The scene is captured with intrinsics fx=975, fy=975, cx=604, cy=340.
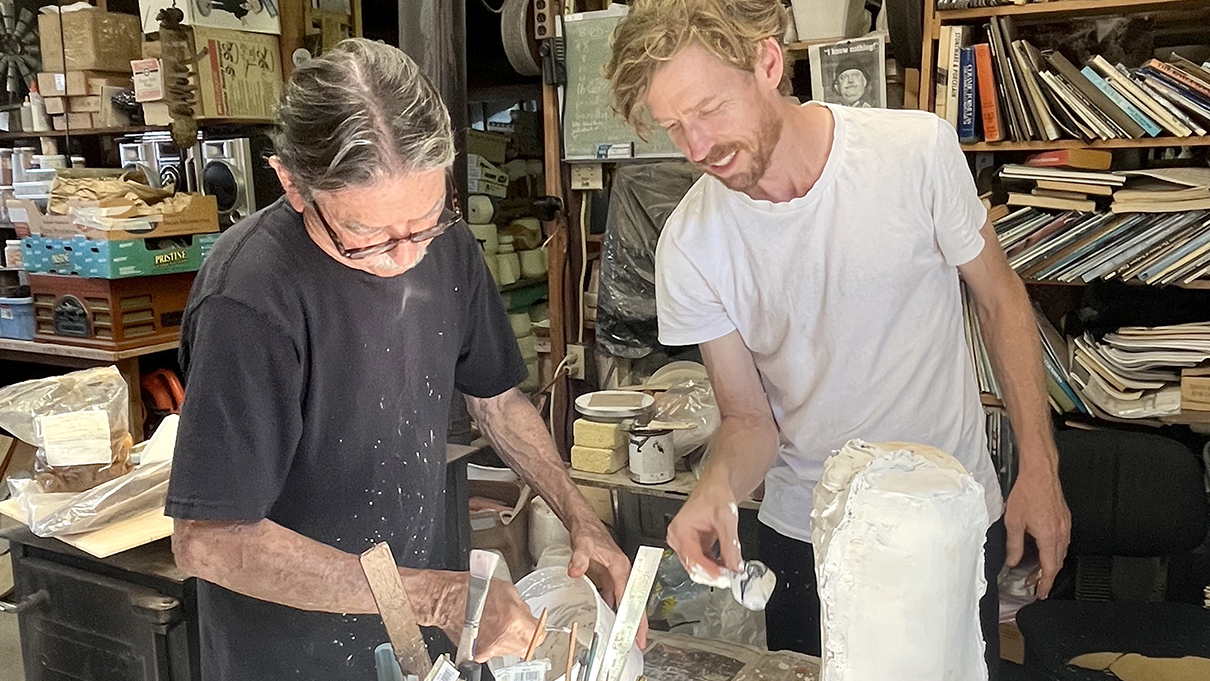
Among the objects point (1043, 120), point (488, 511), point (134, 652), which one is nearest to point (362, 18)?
point (488, 511)

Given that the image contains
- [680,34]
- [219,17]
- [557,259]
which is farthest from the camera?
[219,17]

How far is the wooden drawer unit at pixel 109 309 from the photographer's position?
3.44 meters

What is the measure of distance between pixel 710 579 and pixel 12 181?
163 inches

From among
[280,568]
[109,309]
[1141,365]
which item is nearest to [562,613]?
[280,568]

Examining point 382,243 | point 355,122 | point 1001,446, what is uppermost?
point 355,122

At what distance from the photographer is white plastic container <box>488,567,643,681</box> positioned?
0.99 meters

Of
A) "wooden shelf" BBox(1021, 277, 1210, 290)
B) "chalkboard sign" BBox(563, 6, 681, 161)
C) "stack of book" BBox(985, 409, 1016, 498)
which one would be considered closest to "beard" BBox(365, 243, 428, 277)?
"stack of book" BBox(985, 409, 1016, 498)

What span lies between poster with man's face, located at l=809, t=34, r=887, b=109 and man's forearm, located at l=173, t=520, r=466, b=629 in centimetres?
199

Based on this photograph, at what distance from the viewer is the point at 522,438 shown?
4.86 feet

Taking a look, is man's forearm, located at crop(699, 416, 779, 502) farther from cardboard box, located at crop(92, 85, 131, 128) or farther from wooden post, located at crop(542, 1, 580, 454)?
cardboard box, located at crop(92, 85, 131, 128)

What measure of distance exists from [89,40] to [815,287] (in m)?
3.43

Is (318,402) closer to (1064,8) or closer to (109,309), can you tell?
(1064,8)

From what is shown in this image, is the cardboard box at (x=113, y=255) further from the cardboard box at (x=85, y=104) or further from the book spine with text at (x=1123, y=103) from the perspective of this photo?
the book spine with text at (x=1123, y=103)

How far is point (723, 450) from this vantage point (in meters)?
1.42
